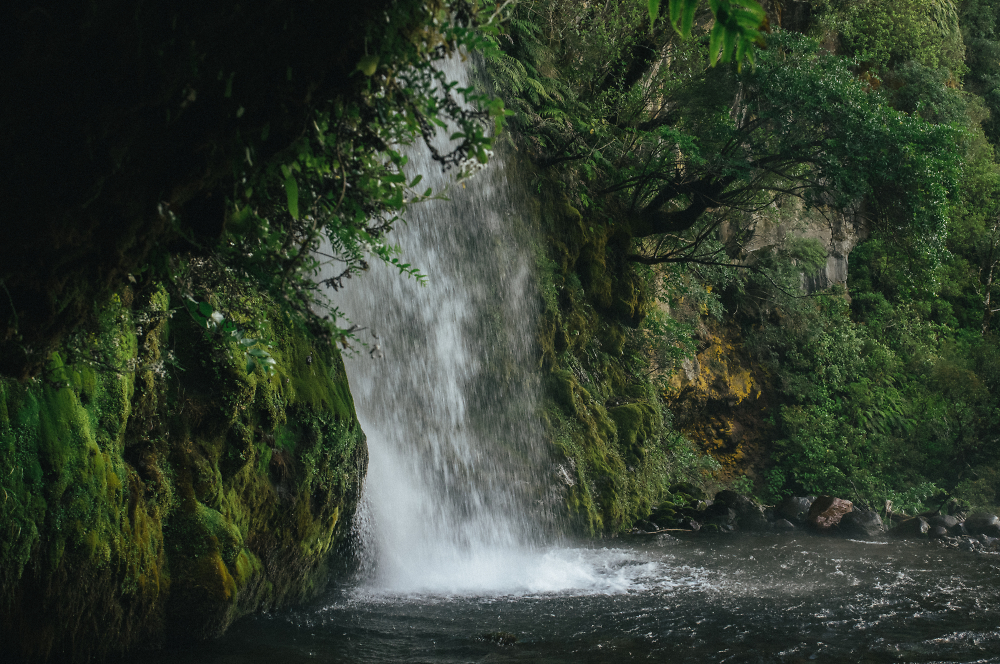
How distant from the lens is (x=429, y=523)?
790 centimetres

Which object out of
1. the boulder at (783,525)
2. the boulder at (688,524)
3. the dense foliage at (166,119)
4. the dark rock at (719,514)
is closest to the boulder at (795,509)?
the boulder at (783,525)

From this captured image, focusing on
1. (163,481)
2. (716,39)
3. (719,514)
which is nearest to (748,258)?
(719,514)

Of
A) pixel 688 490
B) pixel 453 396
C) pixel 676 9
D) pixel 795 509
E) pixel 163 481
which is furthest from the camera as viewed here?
pixel 688 490

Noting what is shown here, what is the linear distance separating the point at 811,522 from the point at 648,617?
7.26m

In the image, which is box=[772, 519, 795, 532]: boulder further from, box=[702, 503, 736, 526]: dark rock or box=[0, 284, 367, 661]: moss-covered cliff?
box=[0, 284, 367, 661]: moss-covered cliff

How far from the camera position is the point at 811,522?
11.9m

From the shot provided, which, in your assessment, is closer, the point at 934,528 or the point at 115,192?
the point at 115,192

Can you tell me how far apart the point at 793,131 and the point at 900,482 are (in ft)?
27.8

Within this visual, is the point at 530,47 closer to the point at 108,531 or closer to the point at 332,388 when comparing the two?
the point at 332,388

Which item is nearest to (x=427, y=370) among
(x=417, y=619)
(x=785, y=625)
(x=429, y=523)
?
(x=429, y=523)

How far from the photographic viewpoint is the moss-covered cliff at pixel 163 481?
353 centimetres

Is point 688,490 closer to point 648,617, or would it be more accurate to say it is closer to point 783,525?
point 783,525

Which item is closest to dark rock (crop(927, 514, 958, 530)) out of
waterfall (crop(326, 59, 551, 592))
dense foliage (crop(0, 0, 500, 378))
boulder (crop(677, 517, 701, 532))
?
boulder (crop(677, 517, 701, 532))

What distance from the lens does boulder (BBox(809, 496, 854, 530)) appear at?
38.9 ft
